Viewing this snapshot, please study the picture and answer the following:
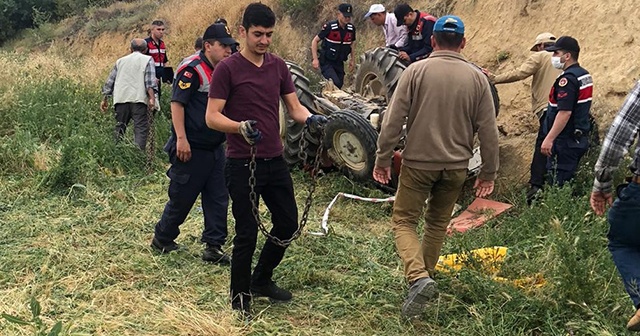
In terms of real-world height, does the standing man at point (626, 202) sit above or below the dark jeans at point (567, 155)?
above

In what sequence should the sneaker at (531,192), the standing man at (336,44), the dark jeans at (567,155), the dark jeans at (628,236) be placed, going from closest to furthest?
the dark jeans at (628,236)
the dark jeans at (567,155)
the sneaker at (531,192)
the standing man at (336,44)

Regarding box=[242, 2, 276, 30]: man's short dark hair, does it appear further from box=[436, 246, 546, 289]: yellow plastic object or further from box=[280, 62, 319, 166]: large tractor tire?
box=[280, 62, 319, 166]: large tractor tire

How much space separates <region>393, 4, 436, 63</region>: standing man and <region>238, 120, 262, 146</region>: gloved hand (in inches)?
180

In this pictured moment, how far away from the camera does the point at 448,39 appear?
3662mm

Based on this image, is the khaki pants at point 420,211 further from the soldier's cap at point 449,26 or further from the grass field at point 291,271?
the soldier's cap at point 449,26

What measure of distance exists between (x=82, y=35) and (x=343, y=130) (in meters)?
20.5

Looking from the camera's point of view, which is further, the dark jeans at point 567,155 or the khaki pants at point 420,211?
the dark jeans at point 567,155

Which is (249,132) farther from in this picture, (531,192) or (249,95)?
(531,192)

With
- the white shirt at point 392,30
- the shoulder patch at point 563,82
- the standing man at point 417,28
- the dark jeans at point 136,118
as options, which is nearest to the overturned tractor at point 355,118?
the standing man at point 417,28

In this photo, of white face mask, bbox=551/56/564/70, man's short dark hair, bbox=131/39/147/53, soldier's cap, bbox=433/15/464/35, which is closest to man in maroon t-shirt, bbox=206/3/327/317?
soldier's cap, bbox=433/15/464/35

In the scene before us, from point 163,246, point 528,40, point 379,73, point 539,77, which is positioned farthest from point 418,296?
point 528,40

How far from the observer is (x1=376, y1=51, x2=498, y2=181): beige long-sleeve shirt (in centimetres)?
362

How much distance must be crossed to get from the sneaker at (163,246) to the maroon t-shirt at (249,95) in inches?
63.8

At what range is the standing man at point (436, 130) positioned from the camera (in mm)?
3613
